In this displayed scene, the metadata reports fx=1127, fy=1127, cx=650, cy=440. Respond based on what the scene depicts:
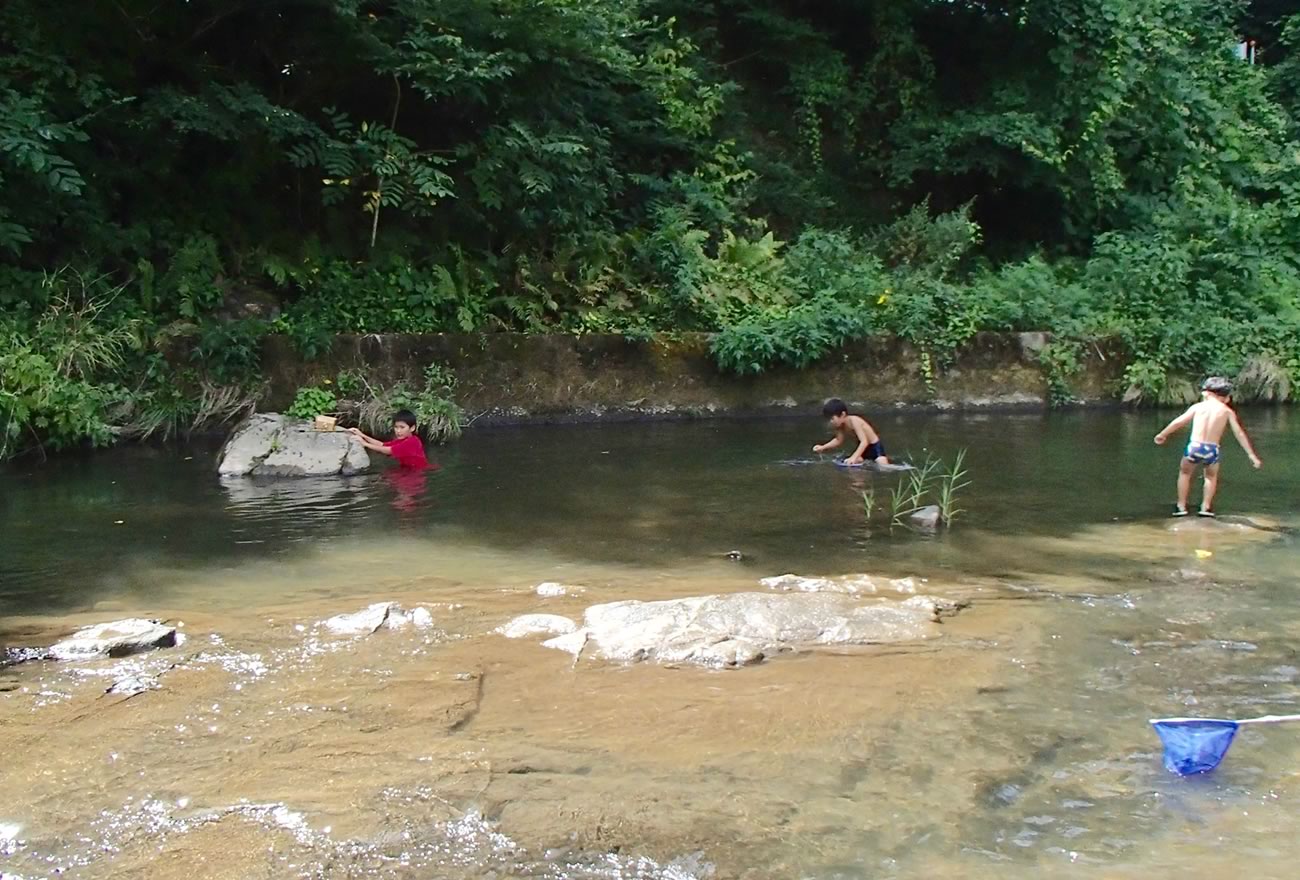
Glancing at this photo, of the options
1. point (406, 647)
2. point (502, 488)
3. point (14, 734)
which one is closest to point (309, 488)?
point (502, 488)

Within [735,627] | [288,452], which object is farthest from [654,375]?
[735,627]

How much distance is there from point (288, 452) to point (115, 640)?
639cm

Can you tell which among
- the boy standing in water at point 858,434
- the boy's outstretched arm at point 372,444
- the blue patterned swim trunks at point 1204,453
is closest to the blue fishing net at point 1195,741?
the blue patterned swim trunks at point 1204,453

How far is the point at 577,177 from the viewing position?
16.2 m

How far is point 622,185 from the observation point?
17.6 m

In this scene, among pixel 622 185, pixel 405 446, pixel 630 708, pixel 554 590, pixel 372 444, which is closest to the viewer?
pixel 630 708

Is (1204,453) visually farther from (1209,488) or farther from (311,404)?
(311,404)

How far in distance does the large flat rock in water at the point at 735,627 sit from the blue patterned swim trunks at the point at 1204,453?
13.8ft

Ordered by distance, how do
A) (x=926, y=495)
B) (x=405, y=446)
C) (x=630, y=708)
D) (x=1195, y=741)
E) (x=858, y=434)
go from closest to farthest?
(x=1195, y=741) → (x=630, y=708) → (x=926, y=495) → (x=405, y=446) → (x=858, y=434)

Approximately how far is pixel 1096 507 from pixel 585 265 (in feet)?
29.1

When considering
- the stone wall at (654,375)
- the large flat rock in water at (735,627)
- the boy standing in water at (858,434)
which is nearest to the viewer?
the large flat rock in water at (735,627)

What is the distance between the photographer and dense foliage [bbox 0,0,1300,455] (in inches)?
534

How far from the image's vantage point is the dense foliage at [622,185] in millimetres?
13562

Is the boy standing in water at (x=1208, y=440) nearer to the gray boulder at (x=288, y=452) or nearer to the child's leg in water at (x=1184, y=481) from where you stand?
the child's leg in water at (x=1184, y=481)
